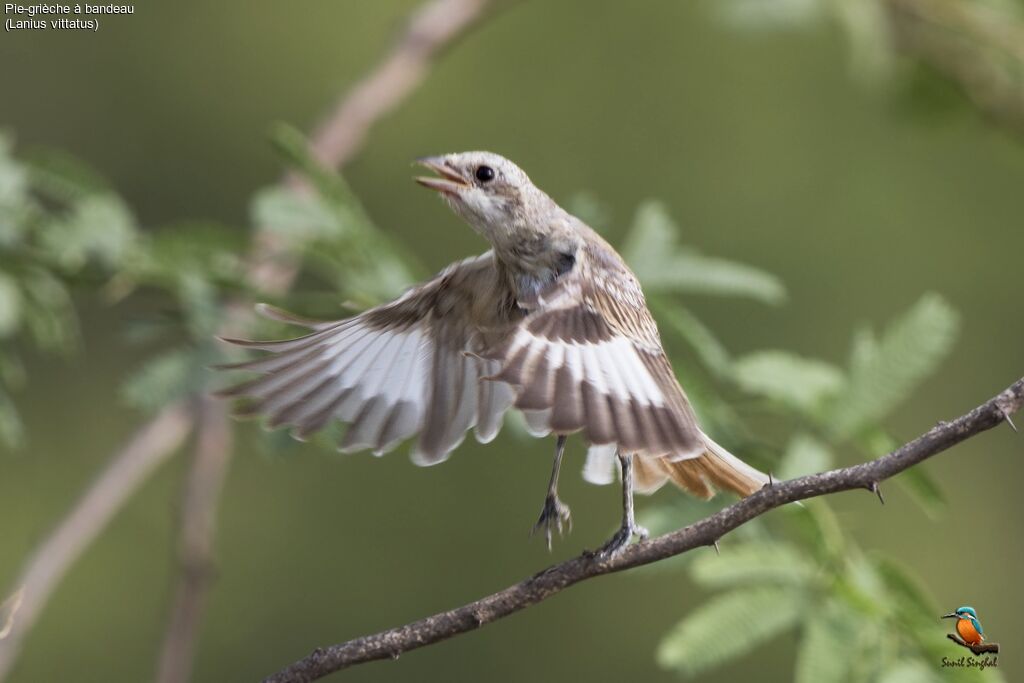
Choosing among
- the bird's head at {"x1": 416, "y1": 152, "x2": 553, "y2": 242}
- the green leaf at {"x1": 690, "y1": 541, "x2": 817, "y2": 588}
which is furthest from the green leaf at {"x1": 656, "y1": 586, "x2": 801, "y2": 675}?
the bird's head at {"x1": 416, "y1": 152, "x2": 553, "y2": 242}

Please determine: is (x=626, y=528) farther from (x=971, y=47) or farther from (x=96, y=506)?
(x=971, y=47)

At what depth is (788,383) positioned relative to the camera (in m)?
3.35

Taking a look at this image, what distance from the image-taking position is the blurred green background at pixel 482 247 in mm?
8000

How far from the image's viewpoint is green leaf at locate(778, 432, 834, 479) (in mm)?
3182

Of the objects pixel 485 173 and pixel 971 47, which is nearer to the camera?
pixel 485 173

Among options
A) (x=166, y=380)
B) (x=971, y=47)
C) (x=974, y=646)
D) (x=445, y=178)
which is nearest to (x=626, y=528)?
A: (x=974, y=646)

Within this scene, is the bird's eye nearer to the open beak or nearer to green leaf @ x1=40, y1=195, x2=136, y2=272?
the open beak

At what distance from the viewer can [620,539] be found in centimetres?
240

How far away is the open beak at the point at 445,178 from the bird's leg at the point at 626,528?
76 cm

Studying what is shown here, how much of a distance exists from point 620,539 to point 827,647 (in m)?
0.82

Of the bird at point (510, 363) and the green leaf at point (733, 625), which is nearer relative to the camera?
the bird at point (510, 363)

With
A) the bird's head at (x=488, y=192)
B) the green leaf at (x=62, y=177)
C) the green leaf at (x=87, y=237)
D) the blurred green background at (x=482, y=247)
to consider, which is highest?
the green leaf at (x=62, y=177)

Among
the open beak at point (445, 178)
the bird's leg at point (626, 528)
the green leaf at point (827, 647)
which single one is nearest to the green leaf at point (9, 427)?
the open beak at point (445, 178)

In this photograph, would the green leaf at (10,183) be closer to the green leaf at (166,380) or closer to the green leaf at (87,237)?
the green leaf at (87,237)
